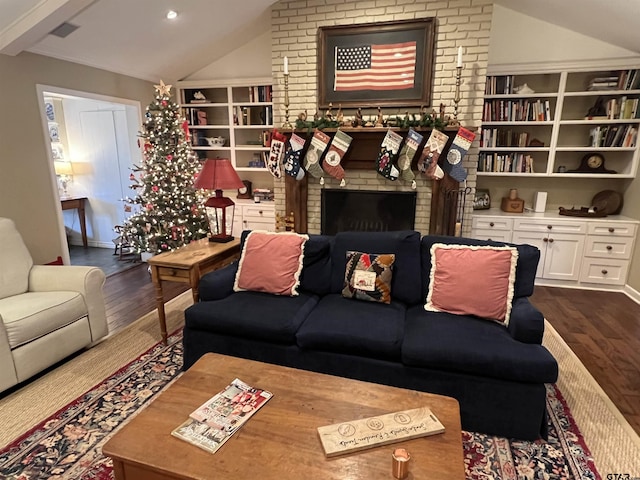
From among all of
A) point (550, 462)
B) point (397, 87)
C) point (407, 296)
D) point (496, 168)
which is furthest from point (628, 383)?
point (397, 87)

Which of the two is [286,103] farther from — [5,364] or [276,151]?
[5,364]

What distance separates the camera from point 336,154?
3949 millimetres

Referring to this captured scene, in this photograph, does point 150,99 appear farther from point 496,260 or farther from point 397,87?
point 496,260

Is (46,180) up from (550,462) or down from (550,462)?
up

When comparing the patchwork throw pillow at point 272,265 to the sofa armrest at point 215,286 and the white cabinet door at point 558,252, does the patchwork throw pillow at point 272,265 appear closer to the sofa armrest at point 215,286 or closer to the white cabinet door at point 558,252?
the sofa armrest at point 215,286

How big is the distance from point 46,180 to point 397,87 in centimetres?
356

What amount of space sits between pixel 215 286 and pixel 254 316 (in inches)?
16.6

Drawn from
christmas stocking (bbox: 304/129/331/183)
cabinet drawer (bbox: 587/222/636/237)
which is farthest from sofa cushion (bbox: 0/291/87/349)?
cabinet drawer (bbox: 587/222/636/237)

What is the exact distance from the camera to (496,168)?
4.22 m

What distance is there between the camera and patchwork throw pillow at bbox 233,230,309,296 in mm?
2531

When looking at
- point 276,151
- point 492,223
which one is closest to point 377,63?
point 276,151

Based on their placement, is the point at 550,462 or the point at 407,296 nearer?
the point at 550,462

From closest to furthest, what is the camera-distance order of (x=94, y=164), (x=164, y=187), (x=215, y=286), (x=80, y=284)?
(x=215, y=286), (x=80, y=284), (x=164, y=187), (x=94, y=164)

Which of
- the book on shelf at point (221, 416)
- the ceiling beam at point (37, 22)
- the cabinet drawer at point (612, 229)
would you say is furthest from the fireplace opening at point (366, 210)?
the book on shelf at point (221, 416)
